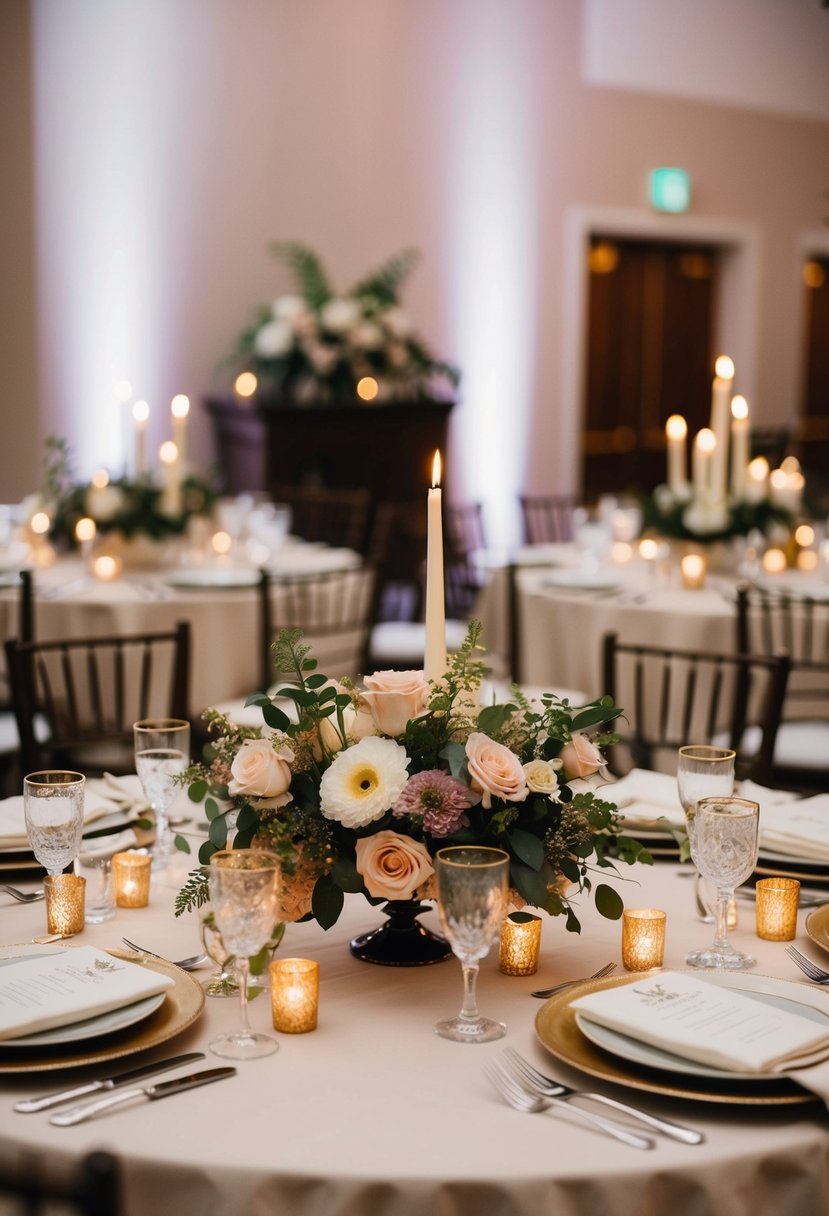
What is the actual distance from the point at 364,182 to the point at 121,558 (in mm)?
4078

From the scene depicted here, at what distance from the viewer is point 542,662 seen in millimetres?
4551

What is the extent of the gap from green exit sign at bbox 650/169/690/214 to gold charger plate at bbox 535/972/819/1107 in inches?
335

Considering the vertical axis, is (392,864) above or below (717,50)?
below

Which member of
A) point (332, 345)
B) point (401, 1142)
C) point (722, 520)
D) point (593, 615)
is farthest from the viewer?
point (332, 345)

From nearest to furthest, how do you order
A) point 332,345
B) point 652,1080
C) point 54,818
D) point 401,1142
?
point 401,1142 < point 652,1080 < point 54,818 < point 332,345

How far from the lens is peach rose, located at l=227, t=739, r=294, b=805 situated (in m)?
1.50

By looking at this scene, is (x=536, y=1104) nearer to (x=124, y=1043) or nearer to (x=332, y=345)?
(x=124, y=1043)

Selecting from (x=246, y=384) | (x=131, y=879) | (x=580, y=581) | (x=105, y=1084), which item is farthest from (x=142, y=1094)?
(x=246, y=384)

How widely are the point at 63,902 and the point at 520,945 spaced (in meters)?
0.53

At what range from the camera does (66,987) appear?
1.41 metres

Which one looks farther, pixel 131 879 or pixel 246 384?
pixel 246 384

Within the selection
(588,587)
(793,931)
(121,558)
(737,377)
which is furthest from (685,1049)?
(737,377)

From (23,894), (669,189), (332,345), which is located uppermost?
(669,189)

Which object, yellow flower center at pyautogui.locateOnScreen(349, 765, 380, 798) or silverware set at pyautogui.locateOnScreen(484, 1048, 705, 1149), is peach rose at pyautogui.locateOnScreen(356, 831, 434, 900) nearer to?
yellow flower center at pyautogui.locateOnScreen(349, 765, 380, 798)
